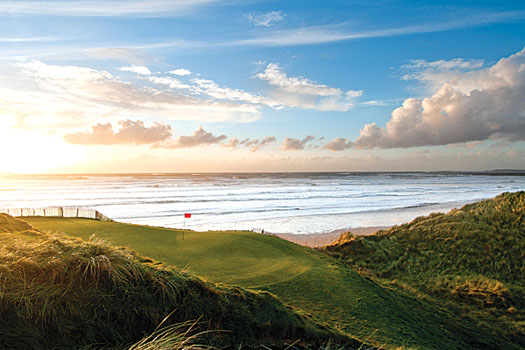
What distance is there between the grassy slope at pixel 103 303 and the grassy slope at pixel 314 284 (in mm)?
2061

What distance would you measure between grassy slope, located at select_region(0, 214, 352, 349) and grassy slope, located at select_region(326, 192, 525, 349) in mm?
7291

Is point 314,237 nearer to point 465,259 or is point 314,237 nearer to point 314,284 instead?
point 465,259

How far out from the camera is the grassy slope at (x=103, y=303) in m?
3.15

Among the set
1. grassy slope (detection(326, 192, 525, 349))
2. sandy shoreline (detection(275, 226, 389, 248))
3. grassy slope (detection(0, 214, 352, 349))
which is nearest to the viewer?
grassy slope (detection(0, 214, 352, 349))

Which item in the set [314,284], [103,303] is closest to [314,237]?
[314,284]

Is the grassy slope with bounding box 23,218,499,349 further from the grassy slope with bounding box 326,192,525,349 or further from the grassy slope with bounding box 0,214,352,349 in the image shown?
the grassy slope with bounding box 0,214,352,349

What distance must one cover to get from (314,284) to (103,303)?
202 inches

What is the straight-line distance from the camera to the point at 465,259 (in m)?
12.6

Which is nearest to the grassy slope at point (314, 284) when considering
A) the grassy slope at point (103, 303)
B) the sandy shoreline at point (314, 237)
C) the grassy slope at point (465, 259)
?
the grassy slope at point (465, 259)

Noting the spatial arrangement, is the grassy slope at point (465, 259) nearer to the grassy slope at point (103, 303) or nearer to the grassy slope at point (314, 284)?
the grassy slope at point (314, 284)

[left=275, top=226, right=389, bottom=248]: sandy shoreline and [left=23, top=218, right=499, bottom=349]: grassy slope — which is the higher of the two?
[left=23, top=218, right=499, bottom=349]: grassy slope

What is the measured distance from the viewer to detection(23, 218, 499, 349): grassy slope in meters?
6.32

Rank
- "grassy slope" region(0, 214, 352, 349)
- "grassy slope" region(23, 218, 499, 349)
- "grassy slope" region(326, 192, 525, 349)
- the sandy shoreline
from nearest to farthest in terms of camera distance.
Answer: "grassy slope" region(0, 214, 352, 349) → "grassy slope" region(23, 218, 499, 349) → "grassy slope" region(326, 192, 525, 349) → the sandy shoreline

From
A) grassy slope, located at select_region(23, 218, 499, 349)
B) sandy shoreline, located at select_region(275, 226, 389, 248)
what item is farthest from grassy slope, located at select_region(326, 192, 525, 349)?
sandy shoreline, located at select_region(275, 226, 389, 248)
